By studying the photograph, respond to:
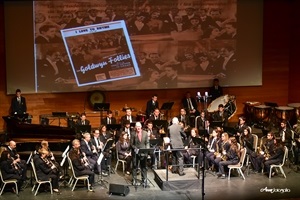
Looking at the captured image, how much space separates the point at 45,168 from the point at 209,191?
158 inches

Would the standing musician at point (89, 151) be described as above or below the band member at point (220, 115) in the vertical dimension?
below

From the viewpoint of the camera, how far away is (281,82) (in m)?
21.5

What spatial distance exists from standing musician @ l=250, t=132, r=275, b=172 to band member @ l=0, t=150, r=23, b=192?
6.31m

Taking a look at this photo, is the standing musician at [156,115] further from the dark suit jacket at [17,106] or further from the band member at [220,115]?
the dark suit jacket at [17,106]

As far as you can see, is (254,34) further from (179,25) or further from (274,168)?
(274,168)

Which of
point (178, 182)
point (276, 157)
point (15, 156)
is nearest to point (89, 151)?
point (15, 156)

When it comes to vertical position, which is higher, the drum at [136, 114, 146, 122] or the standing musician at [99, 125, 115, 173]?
the drum at [136, 114, 146, 122]

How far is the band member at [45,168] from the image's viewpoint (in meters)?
13.1

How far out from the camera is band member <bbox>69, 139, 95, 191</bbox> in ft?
44.0

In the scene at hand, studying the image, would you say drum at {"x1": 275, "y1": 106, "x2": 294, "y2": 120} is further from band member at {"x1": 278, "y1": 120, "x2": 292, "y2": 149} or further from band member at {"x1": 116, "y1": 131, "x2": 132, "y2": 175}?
band member at {"x1": 116, "y1": 131, "x2": 132, "y2": 175}

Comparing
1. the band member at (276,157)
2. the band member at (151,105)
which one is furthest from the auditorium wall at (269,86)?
the band member at (276,157)

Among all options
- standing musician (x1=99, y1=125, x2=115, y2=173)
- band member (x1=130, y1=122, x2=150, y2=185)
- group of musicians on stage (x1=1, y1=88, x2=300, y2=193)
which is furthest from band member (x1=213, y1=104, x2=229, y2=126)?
band member (x1=130, y1=122, x2=150, y2=185)

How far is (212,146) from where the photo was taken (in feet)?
50.2

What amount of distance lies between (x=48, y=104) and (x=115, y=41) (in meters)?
3.23
